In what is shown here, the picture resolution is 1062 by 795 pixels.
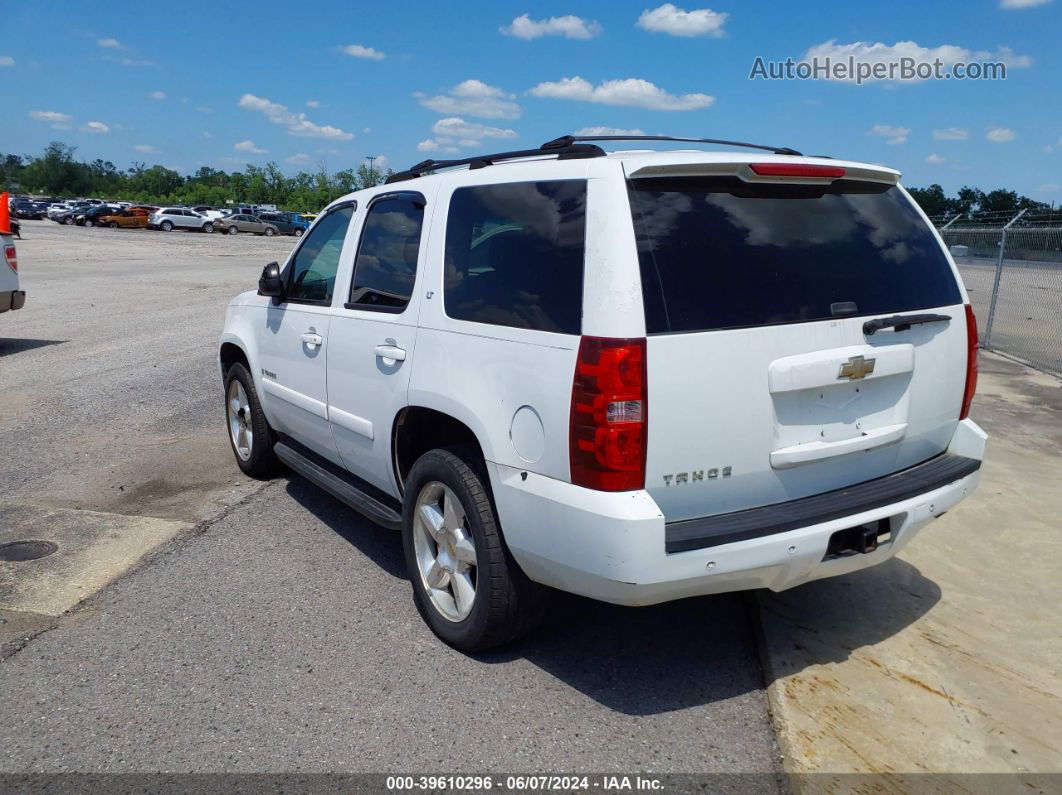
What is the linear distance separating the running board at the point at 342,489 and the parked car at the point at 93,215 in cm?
6094

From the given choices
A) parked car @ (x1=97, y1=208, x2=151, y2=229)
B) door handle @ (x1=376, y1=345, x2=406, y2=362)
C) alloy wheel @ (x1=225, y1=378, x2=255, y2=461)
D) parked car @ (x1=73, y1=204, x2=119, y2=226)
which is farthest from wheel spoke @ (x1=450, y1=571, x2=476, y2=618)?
parked car @ (x1=73, y1=204, x2=119, y2=226)

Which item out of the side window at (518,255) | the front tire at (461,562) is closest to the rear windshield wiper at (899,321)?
the side window at (518,255)

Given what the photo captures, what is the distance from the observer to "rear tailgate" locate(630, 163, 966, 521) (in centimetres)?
293

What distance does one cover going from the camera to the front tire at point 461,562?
3367mm

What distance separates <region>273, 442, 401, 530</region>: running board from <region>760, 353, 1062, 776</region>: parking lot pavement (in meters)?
1.83

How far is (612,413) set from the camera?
9.29 feet

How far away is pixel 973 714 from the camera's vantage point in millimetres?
3242

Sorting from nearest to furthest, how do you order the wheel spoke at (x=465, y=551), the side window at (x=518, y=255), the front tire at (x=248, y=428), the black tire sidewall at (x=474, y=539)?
the side window at (x=518, y=255), the black tire sidewall at (x=474, y=539), the wheel spoke at (x=465, y=551), the front tire at (x=248, y=428)

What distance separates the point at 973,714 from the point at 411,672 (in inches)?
85.1

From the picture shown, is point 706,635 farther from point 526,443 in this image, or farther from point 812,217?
point 812,217

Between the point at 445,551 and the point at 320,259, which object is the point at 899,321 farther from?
the point at 320,259

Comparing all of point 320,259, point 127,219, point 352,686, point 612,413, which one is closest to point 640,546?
point 612,413

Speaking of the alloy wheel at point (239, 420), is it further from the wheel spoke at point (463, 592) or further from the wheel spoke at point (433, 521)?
the wheel spoke at point (463, 592)

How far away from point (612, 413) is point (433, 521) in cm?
126
